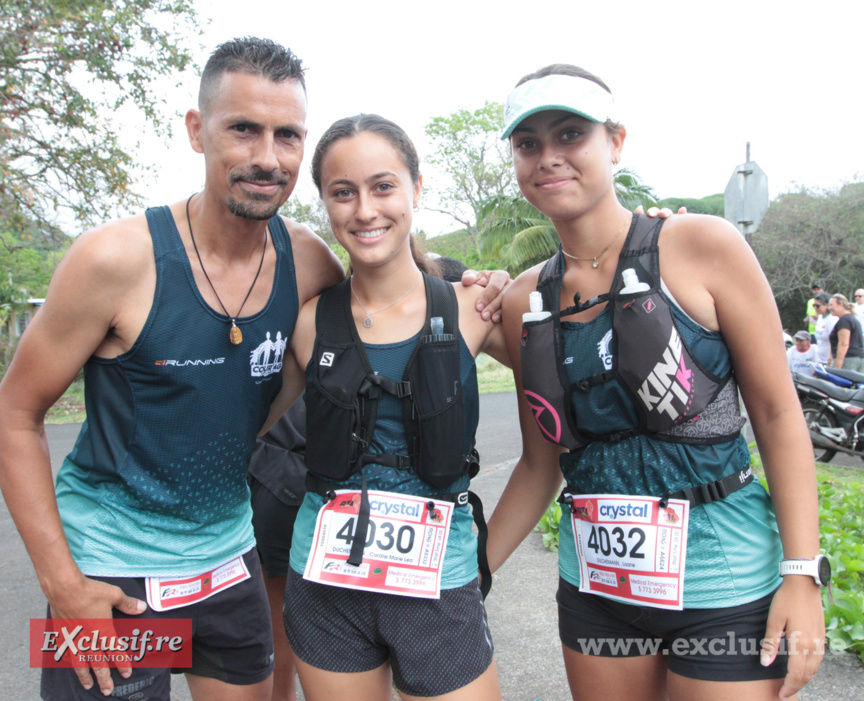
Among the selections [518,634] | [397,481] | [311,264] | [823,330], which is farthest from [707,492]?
[823,330]

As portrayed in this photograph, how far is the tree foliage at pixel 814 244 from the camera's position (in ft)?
82.8

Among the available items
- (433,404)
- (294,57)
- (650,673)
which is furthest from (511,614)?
(294,57)

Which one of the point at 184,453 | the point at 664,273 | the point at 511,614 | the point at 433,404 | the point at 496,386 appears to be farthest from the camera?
the point at 496,386

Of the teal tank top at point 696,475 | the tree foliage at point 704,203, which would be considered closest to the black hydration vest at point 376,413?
the teal tank top at point 696,475

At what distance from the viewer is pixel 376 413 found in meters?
1.91

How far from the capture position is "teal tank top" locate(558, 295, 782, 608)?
167 centimetres

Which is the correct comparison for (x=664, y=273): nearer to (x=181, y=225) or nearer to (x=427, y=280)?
(x=427, y=280)

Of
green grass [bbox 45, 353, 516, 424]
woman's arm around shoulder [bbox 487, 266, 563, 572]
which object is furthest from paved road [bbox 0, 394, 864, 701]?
green grass [bbox 45, 353, 516, 424]

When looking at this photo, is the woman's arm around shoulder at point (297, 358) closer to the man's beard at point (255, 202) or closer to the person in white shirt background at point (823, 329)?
the man's beard at point (255, 202)

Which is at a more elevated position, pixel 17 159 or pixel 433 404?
pixel 17 159

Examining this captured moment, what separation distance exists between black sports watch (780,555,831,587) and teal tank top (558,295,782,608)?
0.08 m

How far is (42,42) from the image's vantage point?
35.6 feet

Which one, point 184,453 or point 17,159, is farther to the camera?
point 17,159

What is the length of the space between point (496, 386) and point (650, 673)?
13.5 m
